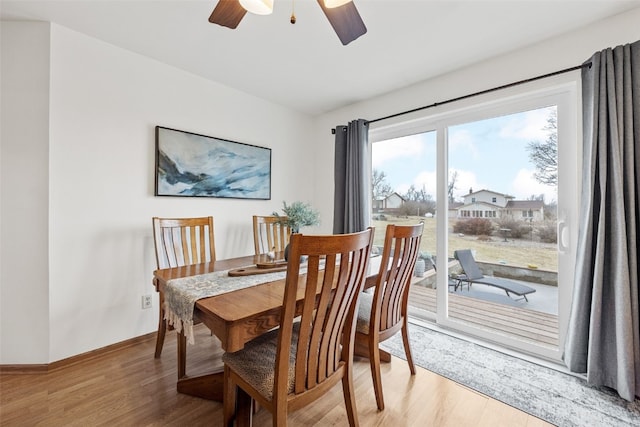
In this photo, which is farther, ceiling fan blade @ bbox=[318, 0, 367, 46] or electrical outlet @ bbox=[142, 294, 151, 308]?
electrical outlet @ bbox=[142, 294, 151, 308]

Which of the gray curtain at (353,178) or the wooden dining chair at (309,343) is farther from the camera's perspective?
the gray curtain at (353,178)

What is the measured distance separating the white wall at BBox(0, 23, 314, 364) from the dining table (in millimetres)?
886

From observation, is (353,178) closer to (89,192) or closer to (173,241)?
(173,241)

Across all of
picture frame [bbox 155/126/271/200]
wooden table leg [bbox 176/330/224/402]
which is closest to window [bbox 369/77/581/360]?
picture frame [bbox 155/126/271/200]

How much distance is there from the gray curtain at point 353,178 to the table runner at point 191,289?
5.22 feet

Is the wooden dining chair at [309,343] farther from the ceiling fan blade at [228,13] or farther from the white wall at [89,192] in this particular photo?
the white wall at [89,192]

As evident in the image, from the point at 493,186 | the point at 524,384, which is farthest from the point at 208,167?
the point at 524,384

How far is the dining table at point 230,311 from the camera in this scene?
1041 millimetres

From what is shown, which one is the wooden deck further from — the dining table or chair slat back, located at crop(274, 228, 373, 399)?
chair slat back, located at crop(274, 228, 373, 399)

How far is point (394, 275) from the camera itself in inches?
63.6

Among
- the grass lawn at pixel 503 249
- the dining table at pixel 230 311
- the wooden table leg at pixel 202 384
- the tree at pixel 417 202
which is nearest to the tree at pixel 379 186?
the tree at pixel 417 202

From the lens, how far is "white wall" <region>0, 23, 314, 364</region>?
187 centimetres

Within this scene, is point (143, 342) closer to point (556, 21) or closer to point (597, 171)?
point (597, 171)

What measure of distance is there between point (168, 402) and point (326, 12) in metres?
2.33
